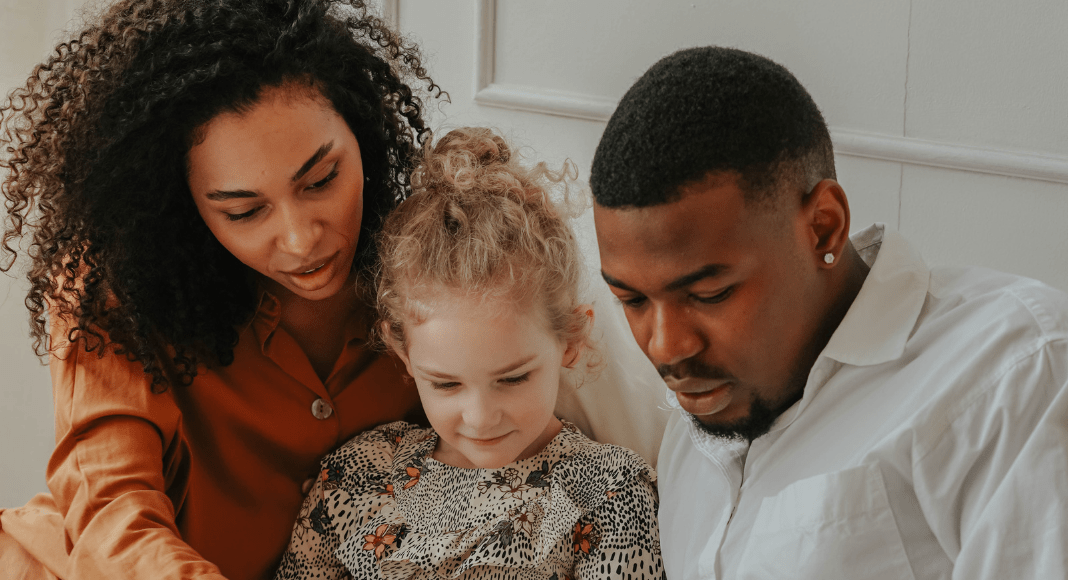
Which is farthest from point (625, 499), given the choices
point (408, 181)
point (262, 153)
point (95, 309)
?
point (95, 309)

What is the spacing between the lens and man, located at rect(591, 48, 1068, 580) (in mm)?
930

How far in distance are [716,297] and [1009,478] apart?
1.16ft

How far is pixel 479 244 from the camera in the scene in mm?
1397

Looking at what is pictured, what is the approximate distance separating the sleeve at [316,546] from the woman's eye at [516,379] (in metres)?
0.39

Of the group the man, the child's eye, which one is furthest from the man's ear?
the child's eye

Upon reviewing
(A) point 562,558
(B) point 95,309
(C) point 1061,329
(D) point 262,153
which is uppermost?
(D) point 262,153

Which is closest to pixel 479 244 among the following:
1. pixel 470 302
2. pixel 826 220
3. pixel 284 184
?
pixel 470 302

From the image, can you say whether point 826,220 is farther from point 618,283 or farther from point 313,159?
point 313,159

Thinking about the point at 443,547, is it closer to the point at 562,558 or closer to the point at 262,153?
the point at 562,558

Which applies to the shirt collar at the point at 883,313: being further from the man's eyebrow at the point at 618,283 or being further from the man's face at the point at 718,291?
the man's eyebrow at the point at 618,283

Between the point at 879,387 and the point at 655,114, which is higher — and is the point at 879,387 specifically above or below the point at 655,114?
below

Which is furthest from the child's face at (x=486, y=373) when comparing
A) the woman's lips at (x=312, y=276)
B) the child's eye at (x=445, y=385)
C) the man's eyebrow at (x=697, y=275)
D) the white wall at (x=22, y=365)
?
the white wall at (x=22, y=365)

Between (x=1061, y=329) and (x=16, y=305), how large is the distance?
2611 mm

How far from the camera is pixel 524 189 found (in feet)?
4.86
